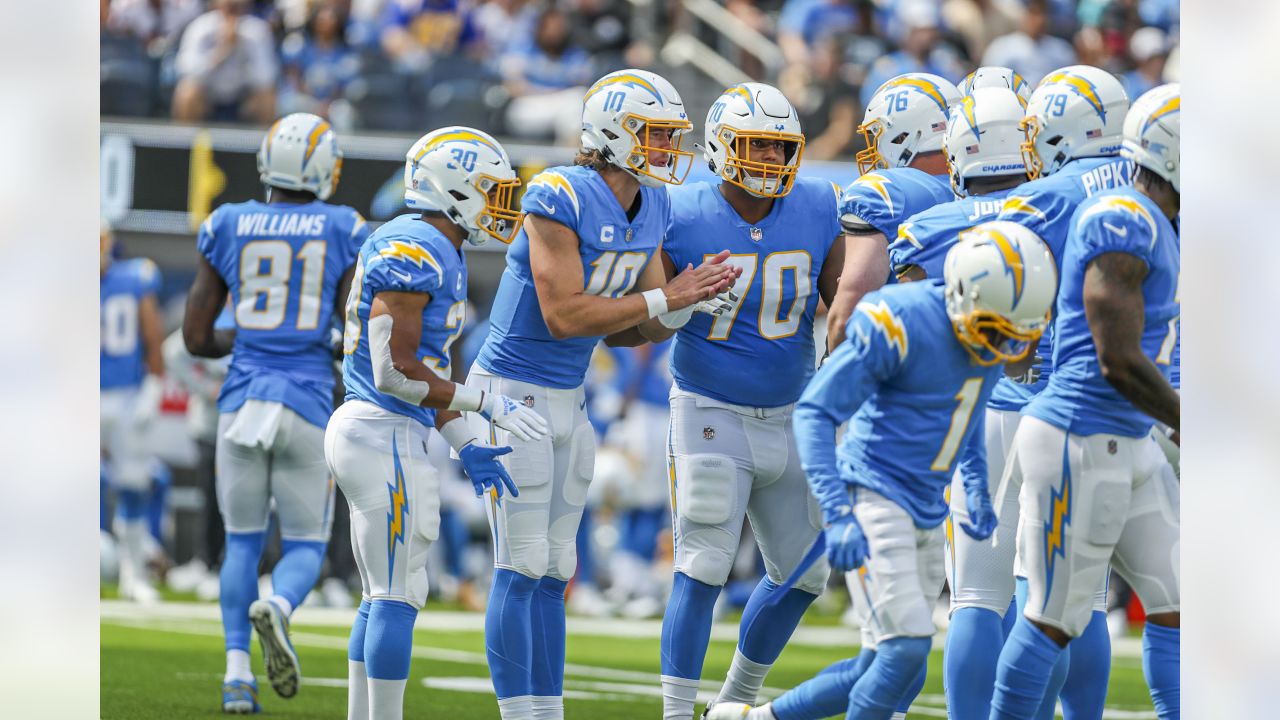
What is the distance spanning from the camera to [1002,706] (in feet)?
15.5

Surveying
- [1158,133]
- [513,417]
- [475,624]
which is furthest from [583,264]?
[475,624]

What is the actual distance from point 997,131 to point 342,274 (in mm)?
2868

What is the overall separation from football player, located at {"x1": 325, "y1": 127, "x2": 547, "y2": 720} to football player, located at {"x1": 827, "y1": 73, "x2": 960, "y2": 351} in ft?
3.48

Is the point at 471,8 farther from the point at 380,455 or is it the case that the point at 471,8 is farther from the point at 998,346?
the point at 998,346

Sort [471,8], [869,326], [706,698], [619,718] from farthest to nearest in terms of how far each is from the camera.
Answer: [471,8], [706,698], [619,718], [869,326]

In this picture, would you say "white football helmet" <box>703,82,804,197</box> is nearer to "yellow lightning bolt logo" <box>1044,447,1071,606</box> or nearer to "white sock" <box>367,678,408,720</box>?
"yellow lightning bolt logo" <box>1044,447,1071,606</box>

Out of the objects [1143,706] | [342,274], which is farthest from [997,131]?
[1143,706]

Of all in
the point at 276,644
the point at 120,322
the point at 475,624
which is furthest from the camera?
the point at 120,322

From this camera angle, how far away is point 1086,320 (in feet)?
15.5

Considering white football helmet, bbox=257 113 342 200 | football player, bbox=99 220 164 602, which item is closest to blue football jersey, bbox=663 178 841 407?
white football helmet, bbox=257 113 342 200

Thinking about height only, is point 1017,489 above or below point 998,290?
below

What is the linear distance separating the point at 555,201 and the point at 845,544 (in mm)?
1599

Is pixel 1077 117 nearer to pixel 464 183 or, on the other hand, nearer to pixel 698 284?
pixel 698 284
